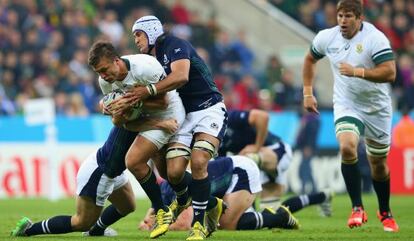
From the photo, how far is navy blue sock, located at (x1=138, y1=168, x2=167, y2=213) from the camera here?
457 inches

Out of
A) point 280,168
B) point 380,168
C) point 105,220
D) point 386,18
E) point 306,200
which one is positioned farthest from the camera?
point 386,18

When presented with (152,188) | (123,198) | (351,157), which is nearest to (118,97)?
(152,188)

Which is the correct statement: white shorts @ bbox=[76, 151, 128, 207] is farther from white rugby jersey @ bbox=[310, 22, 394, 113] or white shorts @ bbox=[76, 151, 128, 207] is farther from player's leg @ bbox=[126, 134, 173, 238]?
white rugby jersey @ bbox=[310, 22, 394, 113]

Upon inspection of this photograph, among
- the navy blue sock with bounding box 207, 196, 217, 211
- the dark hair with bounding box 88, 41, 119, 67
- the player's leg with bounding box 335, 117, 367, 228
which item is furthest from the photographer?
the player's leg with bounding box 335, 117, 367, 228

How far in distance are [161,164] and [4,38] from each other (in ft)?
46.7

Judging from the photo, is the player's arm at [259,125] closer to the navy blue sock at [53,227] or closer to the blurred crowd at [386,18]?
the navy blue sock at [53,227]

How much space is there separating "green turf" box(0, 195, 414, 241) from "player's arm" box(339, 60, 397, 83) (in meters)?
1.78

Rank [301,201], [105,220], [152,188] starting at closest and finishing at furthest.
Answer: [152,188], [105,220], [301,201]

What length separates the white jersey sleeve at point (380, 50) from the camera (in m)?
12.7

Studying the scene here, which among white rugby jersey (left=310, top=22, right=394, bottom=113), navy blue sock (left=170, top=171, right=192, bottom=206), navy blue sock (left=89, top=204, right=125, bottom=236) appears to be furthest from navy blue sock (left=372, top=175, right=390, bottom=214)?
navy blue sock (left=89, top=204, right=125, bottom=236)

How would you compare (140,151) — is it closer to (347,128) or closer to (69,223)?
(69,223)

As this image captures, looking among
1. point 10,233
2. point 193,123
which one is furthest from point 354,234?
point 10,233

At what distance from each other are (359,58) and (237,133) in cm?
347

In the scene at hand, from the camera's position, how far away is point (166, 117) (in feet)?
38.1
